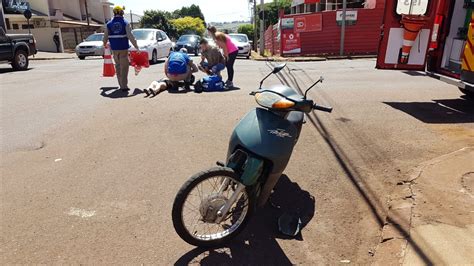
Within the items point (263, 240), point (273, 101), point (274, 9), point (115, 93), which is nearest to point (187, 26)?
point (274, 9)

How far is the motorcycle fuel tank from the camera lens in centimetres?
329

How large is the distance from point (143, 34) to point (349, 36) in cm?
1122

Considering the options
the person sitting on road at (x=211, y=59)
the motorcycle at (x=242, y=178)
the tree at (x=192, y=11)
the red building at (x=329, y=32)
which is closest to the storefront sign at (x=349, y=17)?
the red building at (x=329, y=32)

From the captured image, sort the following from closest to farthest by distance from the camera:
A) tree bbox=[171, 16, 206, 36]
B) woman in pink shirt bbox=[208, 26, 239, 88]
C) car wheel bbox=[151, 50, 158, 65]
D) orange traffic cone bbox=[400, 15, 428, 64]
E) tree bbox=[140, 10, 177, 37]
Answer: orange traffic cone bbox=[400, 15, 428, 64], woman in pink shirt bbox=[208, 26, 239, 88], car wheel bbox=[151, 50, 158, 65], tree bbox=[140, 10, 177, 37], tree bbox=[171, 16, 206, 36]

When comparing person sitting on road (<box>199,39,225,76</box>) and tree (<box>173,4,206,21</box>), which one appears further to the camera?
tree (<box>173,4,206,21</box>)

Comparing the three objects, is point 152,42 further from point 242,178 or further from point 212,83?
point 242,178

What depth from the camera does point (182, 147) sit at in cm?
566

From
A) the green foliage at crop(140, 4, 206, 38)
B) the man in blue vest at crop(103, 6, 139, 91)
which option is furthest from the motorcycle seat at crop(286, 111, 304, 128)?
the green foliage at crop(140, 4, 206, 38)

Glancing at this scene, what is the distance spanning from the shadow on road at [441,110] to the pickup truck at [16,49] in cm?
1384

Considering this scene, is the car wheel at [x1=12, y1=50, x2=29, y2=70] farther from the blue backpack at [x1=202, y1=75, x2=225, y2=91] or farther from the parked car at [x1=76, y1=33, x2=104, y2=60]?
the blue backpack at [x1=202, y1=75, x2=225, y2=91]

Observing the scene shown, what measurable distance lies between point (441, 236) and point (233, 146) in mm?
1819

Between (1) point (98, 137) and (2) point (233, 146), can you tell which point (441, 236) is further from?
(1) point (98, 137)

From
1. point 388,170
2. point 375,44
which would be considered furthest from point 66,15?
point 388,170

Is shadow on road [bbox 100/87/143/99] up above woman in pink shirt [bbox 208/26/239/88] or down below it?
below
